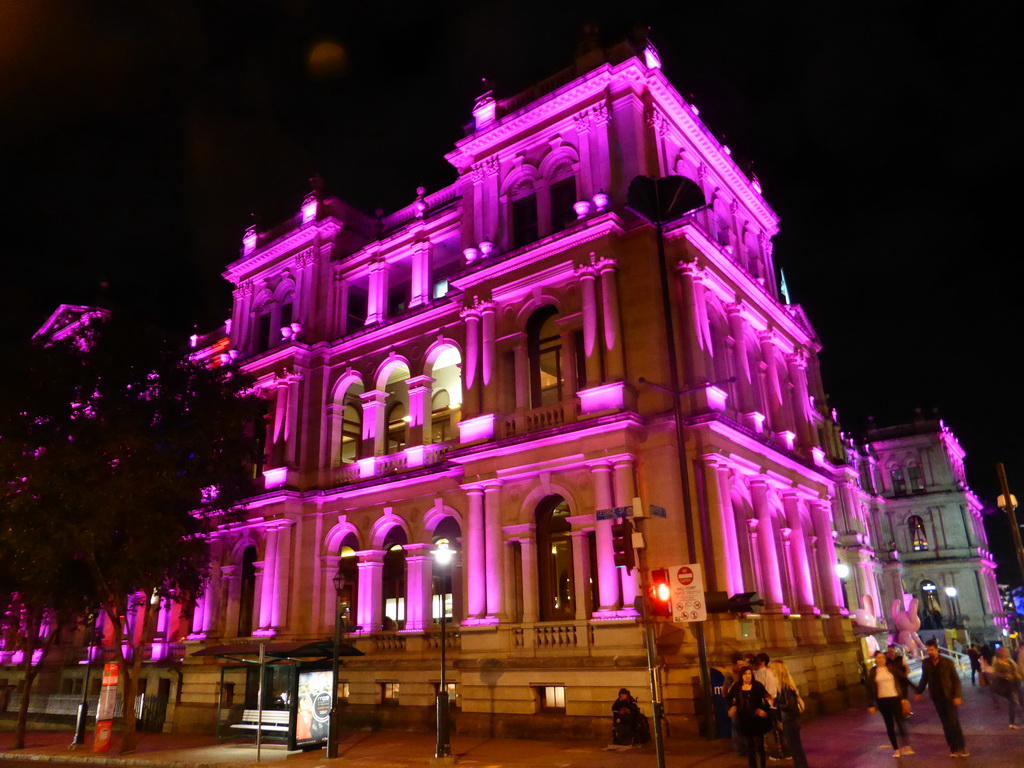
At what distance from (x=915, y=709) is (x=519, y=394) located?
15201mm

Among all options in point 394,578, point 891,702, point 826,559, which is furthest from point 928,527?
point 891,702

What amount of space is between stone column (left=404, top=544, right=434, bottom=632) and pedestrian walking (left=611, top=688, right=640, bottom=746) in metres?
8.92

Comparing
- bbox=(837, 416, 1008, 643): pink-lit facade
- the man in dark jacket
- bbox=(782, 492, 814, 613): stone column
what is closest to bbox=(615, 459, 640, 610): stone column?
the man in dark jacket

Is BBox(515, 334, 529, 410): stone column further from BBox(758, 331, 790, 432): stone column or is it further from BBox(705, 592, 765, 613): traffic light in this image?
BBox(758, 331, 790, 432): stone column

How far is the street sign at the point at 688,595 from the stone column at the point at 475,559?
394 inches

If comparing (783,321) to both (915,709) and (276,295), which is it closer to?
(915,709)

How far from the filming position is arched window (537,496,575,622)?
2169cm

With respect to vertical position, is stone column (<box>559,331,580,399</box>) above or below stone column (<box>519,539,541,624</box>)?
above

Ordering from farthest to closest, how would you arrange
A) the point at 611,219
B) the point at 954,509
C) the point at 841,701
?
1. the point at 954,509
2. the point at 841,701
3. the point at 611,219

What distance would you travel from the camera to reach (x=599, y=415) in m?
20.8

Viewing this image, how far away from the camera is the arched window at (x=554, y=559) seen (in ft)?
71.2

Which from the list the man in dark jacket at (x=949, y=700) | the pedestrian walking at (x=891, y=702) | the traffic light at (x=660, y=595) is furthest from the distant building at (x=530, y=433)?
the man in dark jacket at (x=949, y=700)

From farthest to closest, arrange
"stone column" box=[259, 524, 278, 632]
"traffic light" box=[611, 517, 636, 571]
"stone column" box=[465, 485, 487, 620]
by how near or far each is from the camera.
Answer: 1. "stone column" box=[259, 524, 278, 632]
2. "stone column" box=[465, 485, 487, 620]
3. "traffic light" box=[611, 517, 636, 571]

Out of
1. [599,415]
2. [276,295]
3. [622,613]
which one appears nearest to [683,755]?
[622,613]
